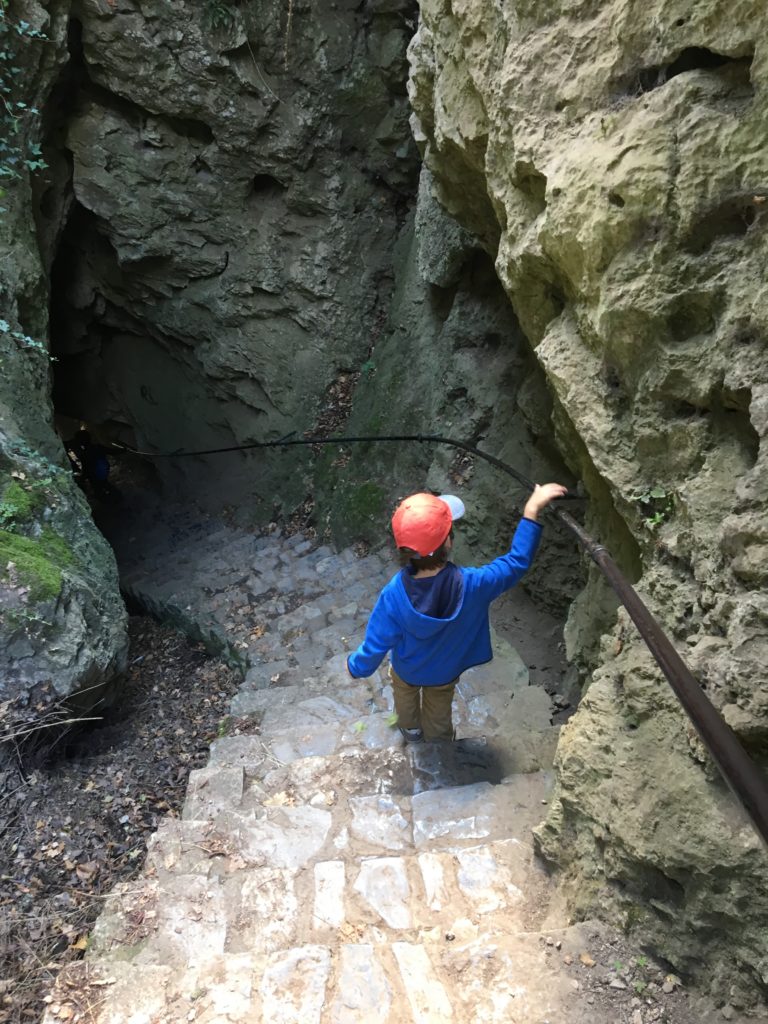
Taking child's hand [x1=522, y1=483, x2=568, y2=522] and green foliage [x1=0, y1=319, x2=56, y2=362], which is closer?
child's hand [x1=522, y1=483, x2=568, y2=522]

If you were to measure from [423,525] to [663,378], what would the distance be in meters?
1.13

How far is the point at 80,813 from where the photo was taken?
3885mm

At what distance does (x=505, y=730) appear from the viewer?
163 inches

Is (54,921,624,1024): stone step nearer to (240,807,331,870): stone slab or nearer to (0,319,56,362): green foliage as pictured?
(240,807,331,870): stone slab

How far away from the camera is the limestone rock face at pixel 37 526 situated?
4.12 m

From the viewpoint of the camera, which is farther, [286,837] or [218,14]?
[218,14]

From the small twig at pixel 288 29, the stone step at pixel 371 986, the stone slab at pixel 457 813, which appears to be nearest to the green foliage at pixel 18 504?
the stone step at pixel 371 986

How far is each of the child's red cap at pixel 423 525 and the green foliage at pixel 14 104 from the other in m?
5.47

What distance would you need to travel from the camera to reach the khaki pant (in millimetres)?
3645

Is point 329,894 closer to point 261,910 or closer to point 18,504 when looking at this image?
point 261,910

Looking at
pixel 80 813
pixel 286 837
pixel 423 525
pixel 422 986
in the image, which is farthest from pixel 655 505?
pixel 80 813

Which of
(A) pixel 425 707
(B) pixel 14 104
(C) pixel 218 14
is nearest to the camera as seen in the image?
(A) pixel 425 707

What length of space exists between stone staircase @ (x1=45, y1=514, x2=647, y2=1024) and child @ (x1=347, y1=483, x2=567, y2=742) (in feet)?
2.09

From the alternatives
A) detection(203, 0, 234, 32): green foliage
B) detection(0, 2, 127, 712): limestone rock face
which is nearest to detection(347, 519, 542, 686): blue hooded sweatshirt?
detection(0, 2, 127, 712): limestone rock face
